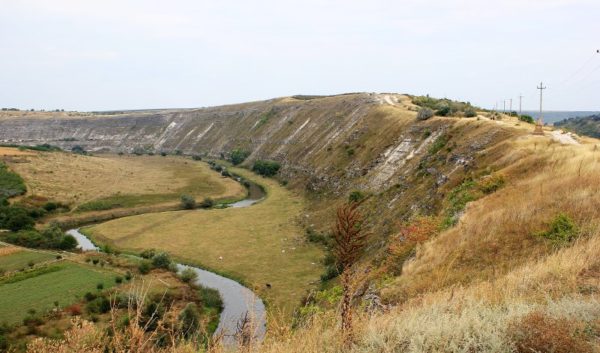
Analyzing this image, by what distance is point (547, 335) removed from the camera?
5.60m

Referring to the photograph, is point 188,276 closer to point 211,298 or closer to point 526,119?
point 211,298

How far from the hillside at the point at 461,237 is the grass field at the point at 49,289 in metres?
18.4

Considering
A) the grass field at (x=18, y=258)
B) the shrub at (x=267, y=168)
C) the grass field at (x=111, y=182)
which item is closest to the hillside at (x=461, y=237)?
the shrub at (x=267, y=168)

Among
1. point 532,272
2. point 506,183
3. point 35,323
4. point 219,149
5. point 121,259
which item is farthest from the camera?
point 219,149

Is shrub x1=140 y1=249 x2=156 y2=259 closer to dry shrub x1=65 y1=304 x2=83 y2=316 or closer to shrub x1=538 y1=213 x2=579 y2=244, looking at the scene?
dry shrub x1=65 y1=304 x2=83 y2=316

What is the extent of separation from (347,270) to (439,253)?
434 inches

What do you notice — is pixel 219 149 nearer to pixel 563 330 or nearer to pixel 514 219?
pixel 514 219

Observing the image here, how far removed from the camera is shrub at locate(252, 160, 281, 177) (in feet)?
280

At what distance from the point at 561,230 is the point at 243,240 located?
121 feet

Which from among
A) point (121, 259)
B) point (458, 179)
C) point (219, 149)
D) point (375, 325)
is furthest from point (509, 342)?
point (219, 149)

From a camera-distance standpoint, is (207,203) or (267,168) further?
(267,168)

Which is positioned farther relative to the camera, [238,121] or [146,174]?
[238,121]

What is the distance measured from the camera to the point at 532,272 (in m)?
9.48

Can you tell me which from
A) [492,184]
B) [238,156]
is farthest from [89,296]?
[238,156]
